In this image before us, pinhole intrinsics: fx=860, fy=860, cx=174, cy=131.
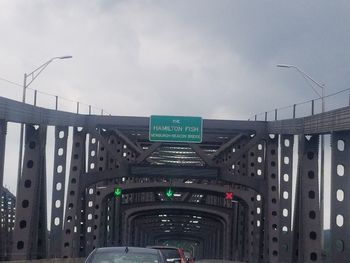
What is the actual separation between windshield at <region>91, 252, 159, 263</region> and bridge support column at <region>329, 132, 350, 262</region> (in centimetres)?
1742

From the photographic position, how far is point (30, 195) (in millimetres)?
40125

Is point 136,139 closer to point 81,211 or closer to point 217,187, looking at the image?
point 217,187

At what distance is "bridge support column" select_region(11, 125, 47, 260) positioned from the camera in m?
39.9

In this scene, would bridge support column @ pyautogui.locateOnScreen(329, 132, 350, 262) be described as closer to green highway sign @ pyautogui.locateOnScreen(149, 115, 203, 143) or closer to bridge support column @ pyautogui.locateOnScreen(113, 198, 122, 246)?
green highway sign @ pyautogui.locateOnScreen(149, 115, 203, 143)

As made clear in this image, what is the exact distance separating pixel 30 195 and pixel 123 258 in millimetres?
25939

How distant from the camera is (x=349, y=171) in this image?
104 feet

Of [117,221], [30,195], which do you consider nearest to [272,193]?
[30,195]

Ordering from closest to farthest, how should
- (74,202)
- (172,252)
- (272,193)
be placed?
(172,252) < (74,202) < (272,193)

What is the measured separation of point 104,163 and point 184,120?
1180 cm

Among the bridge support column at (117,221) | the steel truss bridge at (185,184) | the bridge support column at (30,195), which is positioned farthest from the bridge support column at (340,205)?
the bridge support column at (117,221)

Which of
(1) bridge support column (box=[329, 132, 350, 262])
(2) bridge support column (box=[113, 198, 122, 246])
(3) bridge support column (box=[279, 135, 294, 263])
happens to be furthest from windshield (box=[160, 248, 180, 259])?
(2) bridge support column (box=[113, 198, 122, 246])

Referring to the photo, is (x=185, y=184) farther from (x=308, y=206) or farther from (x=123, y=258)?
(x=123, y=258)

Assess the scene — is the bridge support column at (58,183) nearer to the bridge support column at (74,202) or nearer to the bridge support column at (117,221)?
the bridge support column at (74,202)

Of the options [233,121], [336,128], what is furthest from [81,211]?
[336,128]
